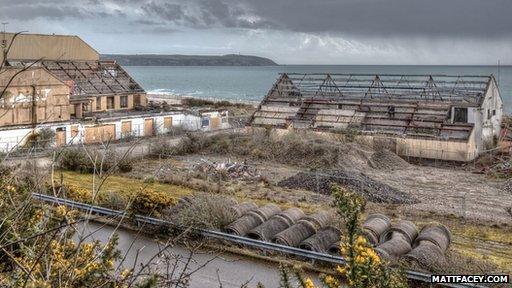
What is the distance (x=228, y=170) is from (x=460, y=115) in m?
20.0

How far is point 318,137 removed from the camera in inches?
1639

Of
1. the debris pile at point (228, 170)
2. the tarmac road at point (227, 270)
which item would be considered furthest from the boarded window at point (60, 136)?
the tarmac road at point (227, 270)

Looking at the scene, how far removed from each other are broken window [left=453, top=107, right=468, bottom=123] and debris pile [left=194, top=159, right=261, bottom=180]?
17792 millimetres

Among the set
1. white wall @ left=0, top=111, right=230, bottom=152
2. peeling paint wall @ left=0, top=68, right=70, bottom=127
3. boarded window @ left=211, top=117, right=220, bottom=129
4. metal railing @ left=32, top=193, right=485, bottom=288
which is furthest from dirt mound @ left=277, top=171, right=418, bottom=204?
boarded window @ left=211, top=117, right=220, bottom=129

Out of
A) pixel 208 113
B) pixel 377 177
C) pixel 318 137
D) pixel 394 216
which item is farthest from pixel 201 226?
pixel 208 113

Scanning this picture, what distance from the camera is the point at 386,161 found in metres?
37.9

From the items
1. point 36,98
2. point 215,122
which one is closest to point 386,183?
point 215,122

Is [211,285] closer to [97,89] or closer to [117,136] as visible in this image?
[117,136]

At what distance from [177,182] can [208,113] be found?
921 inches

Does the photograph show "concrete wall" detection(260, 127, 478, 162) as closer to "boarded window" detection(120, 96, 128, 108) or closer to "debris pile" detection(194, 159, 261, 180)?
"debris pile" detection(194, 159, 261, 180)

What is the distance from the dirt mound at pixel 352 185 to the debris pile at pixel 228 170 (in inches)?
94.6

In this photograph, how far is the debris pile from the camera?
3186cm

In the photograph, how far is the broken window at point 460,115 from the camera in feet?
137

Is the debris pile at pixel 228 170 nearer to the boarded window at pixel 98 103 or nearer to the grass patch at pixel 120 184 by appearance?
the grass patch at pixel 120 184
